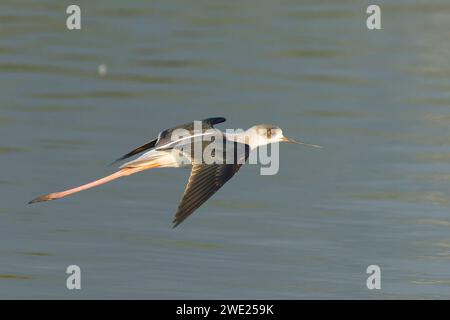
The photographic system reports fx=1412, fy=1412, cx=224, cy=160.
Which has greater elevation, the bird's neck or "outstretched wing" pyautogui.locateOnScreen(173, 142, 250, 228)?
the bird's neck

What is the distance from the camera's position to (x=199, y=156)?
899 cm

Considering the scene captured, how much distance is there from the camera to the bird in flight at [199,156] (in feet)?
28.4

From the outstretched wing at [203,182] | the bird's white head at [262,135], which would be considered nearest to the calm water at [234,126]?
the bird's white head at [262,135]

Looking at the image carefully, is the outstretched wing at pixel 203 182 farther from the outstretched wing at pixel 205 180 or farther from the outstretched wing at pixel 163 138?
the outstretched wing at pixel 163 138

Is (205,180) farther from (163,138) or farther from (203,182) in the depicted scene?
(163,138)

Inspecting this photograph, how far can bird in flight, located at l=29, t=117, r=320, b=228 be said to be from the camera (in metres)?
8.66

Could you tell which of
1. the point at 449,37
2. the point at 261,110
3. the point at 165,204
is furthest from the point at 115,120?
the point at 449,37

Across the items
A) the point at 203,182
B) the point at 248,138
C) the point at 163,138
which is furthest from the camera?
the point at 248,138

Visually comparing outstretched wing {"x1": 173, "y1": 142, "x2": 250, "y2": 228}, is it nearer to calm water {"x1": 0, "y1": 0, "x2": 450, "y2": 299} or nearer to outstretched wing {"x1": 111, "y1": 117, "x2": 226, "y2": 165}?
calm water {"x1": 0, "y1": 0, "x2": 450, "y2": 299}

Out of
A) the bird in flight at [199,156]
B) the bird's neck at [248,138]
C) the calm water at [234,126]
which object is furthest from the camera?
the bird's neck at [248,138]

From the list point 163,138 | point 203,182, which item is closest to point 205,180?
point 203,182

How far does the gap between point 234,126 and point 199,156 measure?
343cm

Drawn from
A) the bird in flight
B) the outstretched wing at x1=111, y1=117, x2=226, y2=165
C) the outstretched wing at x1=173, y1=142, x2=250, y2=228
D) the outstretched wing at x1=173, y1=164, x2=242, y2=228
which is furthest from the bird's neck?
the outstretched wing at x1=173, y1=164, x2=242, y2=228

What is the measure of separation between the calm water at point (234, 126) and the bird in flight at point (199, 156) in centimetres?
53
